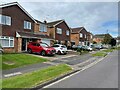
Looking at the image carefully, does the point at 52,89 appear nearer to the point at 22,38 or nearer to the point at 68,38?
the point at 22,38

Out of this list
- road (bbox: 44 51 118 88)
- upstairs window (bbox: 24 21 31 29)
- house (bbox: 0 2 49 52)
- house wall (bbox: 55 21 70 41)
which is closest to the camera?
road (bbox: 44 51 118 88)

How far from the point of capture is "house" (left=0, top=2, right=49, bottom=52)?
30.7 m

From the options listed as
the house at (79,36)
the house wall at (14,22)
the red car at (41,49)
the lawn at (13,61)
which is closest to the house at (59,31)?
the house at (79,36)

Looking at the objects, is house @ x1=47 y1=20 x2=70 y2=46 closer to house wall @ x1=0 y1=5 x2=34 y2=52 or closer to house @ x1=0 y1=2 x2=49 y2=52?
house @ x1=0 y1=2 x2=49 y2=52

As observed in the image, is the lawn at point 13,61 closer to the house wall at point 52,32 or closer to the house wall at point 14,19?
the house wall at point 14,19

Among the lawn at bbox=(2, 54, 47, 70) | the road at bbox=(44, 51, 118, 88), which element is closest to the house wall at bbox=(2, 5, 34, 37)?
the lawn at bbox=(2, 54, 47, 70)

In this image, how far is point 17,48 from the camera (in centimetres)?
3294

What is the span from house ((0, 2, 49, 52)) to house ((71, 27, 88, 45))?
3104 cm

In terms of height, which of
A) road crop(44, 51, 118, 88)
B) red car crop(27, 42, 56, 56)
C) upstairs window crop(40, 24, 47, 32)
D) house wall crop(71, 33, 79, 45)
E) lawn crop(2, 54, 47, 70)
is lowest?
road crop(44, 51, 118, 88)

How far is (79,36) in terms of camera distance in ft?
221

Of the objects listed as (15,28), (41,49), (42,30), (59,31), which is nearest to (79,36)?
(59,31)

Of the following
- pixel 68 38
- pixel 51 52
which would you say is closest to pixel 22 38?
pixel 51 52

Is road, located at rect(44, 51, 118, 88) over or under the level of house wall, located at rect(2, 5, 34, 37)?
under

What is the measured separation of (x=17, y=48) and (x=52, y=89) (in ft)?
80.3
